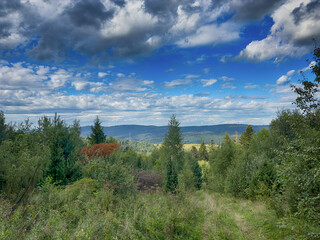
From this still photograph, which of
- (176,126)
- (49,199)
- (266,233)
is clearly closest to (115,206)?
(49,199)

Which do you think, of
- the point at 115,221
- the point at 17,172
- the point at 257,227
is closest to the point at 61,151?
the point at 17,172

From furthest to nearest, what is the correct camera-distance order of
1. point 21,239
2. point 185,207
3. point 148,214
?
point 185,207, point 148,214, point 21,239

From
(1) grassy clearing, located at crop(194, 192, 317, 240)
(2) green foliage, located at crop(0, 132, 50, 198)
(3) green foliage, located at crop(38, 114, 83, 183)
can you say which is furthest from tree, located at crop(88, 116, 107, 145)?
(1) grassy clearing, located at crop(194, 192, 317, 240)

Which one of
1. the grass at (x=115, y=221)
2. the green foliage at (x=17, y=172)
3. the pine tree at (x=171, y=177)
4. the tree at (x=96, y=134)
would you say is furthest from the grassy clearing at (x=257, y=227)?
the tree at (x=96, y=134)

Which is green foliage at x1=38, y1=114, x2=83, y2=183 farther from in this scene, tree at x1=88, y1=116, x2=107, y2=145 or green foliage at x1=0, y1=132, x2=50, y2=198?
tree at x1=88, y1=116, x2=107, y2=145

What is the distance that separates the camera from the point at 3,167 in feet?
25.3

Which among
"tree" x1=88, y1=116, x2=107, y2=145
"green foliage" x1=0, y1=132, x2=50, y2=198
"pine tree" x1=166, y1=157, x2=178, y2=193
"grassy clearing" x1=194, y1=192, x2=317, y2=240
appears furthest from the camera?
"tree" x1=88, y1=116, x2=107, y2=145

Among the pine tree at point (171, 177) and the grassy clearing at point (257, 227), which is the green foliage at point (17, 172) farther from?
the pine tree at point (171, 177)

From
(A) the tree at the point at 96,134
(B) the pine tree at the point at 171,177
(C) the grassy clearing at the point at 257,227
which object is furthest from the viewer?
(A) the tree at the point at 96,134

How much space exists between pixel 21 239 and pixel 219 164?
81.4 feet

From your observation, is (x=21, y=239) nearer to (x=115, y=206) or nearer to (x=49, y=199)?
(x=49, y=199)

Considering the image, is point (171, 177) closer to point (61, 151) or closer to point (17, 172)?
point (61, 151)

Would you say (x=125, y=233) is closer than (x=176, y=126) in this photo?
Yes

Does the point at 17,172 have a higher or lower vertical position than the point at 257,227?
higher
